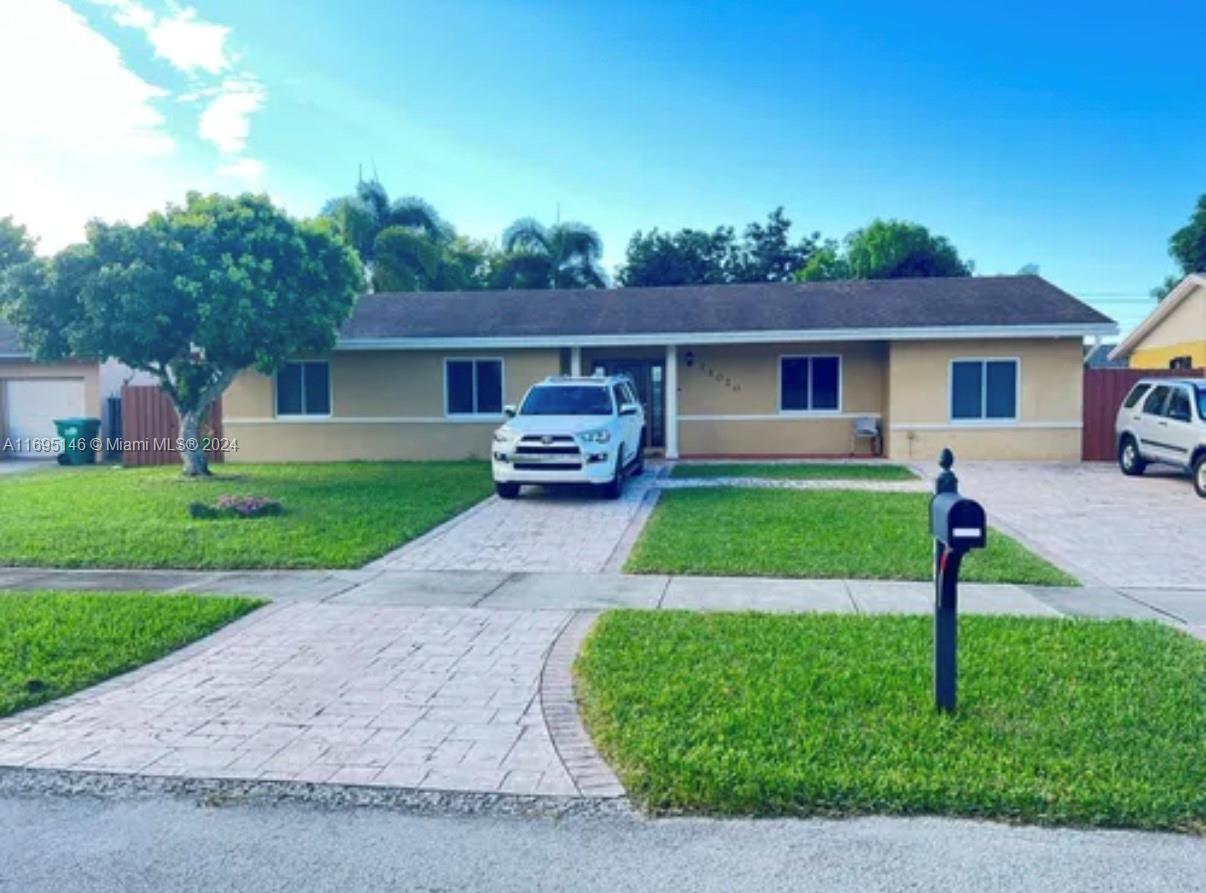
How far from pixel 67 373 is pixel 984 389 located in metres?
22.2

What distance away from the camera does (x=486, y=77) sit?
1892cm

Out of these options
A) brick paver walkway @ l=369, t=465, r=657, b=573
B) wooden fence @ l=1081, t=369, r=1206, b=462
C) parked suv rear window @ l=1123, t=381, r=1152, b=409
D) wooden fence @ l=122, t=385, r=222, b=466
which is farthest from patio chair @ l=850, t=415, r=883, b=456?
wooden fence @ l=122, t=385, r=222, b=466

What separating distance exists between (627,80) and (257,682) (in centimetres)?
1649

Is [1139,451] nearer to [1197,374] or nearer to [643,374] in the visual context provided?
[1197,374]

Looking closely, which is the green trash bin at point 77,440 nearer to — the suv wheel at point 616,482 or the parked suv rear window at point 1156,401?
the suv wheel at point 616,482

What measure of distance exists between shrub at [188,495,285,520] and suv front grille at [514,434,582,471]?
3.59m

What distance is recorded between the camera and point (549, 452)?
1308cm

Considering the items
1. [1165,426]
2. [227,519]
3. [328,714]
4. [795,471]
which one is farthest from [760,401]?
[328,714]

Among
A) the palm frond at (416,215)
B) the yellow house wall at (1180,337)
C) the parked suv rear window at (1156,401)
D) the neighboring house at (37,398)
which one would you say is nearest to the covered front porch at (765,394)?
the parked suv rear window at (1156,401)

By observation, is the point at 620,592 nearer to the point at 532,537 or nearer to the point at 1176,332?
the point at 532,537

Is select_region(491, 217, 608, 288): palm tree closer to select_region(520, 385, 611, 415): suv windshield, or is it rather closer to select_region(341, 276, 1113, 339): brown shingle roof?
select_region(341, 276, 1113, 339): brown shingle roof

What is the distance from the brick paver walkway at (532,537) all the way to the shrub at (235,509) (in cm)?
261

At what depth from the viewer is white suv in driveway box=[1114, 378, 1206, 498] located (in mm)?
14148

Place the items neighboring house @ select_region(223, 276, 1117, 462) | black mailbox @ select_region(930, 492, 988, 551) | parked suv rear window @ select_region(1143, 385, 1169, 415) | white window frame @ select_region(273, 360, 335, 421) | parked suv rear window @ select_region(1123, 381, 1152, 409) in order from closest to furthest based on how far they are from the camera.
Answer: black mailbox @ select_region(930, 492, 988, 551) → parked suv rear window @ select_region(1143, 385, 1169, 415) → parked suv rear window @ select_region(1123, 381, 1152, 409) → neighboring house @ select_region(223, 276, 1117, 462) → white window frame @ select_region(273, 360, 335, 421)
